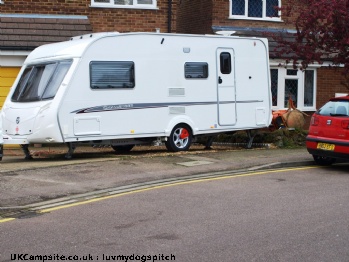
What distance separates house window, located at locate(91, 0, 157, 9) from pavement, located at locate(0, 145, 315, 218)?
5.13 meters

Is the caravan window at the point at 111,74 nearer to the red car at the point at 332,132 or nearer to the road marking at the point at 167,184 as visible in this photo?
the road marking at the point at 167,184

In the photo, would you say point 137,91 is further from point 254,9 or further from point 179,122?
→ point 254,9

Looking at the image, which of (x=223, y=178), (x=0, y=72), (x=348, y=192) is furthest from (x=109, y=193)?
(x=0, y=72)

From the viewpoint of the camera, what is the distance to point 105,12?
800 inches

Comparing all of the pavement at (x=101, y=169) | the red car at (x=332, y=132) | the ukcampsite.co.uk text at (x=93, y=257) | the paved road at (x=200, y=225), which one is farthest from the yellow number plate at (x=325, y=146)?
the ukcampsite.co.uk text at (x=93, y=257)

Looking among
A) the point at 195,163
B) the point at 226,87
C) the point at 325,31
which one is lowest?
the point at 195,163

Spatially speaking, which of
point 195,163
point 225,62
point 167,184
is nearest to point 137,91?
point 195,163

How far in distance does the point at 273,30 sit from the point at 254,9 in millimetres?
1018

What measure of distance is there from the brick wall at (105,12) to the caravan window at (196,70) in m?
4.77

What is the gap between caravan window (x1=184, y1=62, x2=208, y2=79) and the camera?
16172 millimetres

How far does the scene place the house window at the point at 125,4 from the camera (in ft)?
66.5

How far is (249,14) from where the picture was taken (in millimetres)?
22641

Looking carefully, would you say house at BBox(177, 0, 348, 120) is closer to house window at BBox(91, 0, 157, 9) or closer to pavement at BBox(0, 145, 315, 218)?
house window at BBox(91, 0, 157, 9)

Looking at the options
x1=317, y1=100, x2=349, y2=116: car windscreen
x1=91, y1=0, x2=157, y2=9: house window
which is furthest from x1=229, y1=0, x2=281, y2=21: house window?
x1=317, y1=100, x2=349, y2=116: car windscreen
